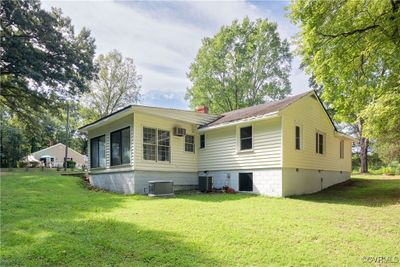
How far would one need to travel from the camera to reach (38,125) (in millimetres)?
24000

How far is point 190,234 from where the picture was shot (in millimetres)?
5520

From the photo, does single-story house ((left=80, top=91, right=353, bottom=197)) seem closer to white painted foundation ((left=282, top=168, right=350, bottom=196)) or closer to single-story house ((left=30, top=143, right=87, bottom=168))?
white painted foundation ((left=282, top=168, right=350, bottom=196))

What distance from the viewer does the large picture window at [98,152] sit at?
48.0 ft

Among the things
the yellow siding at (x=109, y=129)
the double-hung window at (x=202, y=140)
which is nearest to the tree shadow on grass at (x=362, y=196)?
the double-hung window at (x=202, y=140)

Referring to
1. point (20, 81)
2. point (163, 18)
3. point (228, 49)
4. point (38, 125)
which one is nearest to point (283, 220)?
point (163, 18)

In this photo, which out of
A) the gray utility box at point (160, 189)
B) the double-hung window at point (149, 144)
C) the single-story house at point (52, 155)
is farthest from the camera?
the single-story house at point (52, 155)

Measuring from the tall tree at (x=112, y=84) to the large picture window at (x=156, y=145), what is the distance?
23321 mm

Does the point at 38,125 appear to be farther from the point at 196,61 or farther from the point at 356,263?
the point at 356,263

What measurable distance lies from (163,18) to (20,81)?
1356 cm

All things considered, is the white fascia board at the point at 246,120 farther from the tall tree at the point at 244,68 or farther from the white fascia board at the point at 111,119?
the tall tree at the point at 244,68

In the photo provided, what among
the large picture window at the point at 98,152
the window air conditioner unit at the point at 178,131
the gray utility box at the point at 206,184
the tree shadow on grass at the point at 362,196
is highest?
the window air conditioner unit at the point at 178,131

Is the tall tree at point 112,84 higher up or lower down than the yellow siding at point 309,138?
higher up

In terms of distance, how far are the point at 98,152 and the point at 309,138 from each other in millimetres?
10420

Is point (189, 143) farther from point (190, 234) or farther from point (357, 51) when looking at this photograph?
point (190, 234)
